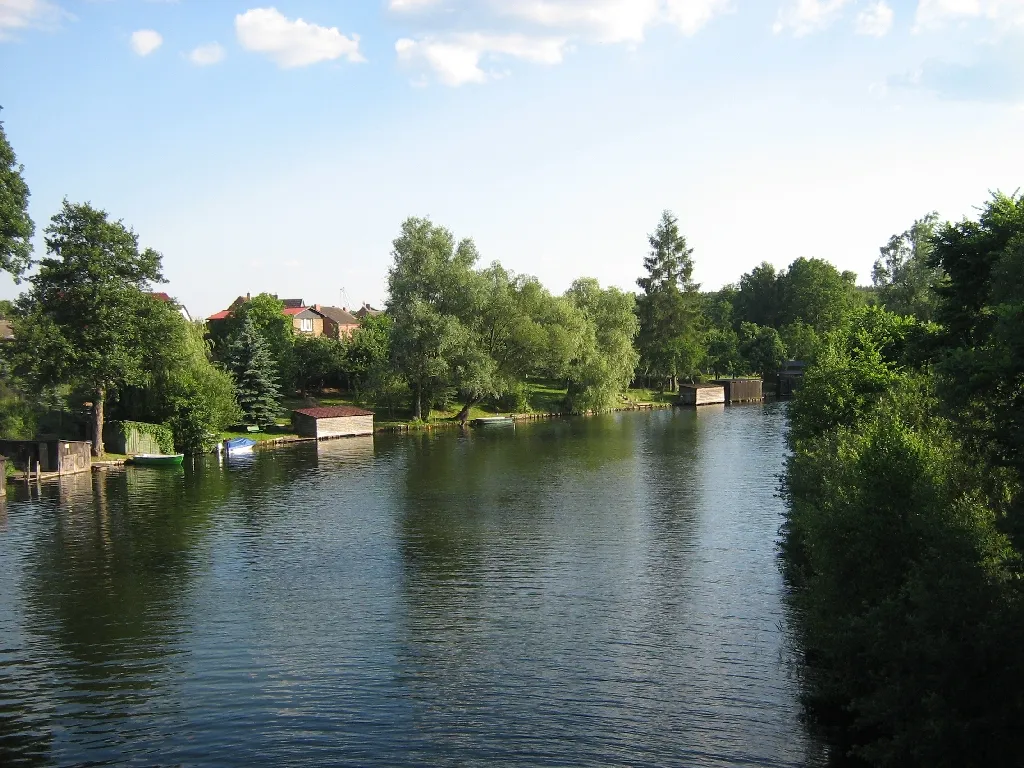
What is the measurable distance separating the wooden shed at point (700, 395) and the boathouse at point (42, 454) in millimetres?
68559

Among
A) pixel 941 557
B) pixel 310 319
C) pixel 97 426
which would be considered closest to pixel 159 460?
pixel 97 426

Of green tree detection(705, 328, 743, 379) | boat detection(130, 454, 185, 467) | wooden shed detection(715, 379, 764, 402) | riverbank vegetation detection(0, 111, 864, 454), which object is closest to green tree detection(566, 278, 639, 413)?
riverbank vegetation detection(0, 111, 864, 454)

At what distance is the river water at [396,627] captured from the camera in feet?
55.0

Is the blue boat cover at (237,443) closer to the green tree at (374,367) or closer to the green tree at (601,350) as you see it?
the green tree at (374,367)

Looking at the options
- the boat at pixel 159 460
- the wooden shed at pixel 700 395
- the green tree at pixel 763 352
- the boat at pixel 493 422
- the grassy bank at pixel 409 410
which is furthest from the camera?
the green tree at pixel 763 352

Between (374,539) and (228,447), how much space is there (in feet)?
96.1

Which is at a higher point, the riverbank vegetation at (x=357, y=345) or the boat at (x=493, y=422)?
the riverbank vegetation at (x=357, y=345)

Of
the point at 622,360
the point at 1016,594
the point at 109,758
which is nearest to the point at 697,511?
the point at 1016,594

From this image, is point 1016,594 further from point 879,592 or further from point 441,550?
point 441,550

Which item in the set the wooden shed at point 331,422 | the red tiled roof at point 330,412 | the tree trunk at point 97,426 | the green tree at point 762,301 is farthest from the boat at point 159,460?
the green tree at point 762,301

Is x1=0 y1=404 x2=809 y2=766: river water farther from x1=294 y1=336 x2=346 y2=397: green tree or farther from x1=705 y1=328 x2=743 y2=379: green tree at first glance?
x1=705 y1=328 x2=743 y2=379: green tree

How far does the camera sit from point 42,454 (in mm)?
48938

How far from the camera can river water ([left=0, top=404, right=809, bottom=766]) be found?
16.8m

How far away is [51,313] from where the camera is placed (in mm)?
51562
